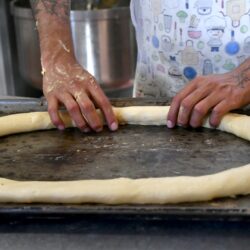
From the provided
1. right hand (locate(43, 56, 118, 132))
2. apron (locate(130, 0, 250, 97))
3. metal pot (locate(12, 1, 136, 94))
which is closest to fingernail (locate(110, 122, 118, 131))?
right hand (locate(43, 56, 118, 132))

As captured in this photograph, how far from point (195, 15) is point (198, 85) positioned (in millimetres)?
204

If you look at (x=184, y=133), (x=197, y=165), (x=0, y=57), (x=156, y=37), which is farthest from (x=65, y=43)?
(x=0, y=57)

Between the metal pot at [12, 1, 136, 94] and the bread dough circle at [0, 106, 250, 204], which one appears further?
the metal pot at [12, 1, 136, 94]

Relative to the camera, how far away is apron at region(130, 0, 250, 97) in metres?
1.03

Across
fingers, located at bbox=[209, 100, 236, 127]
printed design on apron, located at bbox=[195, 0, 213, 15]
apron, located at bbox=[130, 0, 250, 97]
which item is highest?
printed design on apron, located at bbox=[195, 0, 213, 15]

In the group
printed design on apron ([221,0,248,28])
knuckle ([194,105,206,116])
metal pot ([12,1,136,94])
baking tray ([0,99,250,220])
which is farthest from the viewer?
metal pot ([12,1,136,94])

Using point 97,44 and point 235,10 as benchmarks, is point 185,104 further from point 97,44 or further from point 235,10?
point 97,44

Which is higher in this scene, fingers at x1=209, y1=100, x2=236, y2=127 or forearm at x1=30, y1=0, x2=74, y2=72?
forearm at x1=30, y1=0, x2=74, y2=72

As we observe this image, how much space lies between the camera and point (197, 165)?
0.76 m

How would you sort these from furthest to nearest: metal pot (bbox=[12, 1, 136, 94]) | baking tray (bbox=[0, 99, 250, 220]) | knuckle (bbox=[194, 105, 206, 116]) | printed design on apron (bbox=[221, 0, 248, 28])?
metal pot (bbox=[12, 1, 136, 94]) < printed design on apron (bbox=[221, 0, 248, 28]) < knuckle (bbox=[194, 105, 206, 116]) < baking tray (bbox=[0, 99, 250, 220])

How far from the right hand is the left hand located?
0.13 metres

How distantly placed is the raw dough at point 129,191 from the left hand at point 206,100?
9.7 inches

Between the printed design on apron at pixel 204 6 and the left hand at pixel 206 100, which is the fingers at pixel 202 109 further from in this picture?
the printed design on apron at pixel 204 6

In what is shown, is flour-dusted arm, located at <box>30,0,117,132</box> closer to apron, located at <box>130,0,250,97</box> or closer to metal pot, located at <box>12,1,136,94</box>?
apron, located at <box>130,0,250,97</box>
